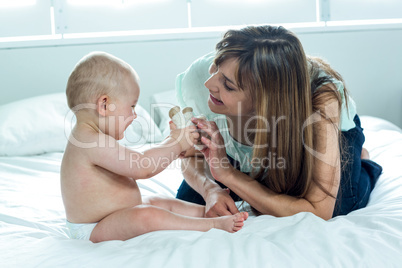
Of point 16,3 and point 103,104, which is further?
point 16,3

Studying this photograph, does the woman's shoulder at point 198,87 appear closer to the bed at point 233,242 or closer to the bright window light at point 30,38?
the bed at point 233,242

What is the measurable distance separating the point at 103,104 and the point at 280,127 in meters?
0.47

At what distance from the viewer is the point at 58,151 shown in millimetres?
2338

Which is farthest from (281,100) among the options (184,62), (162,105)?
(184,62)

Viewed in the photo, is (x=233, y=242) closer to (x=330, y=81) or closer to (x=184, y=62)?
(x=330, y=81)

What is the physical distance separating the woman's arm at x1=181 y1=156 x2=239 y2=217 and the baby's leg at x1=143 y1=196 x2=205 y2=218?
0.03 meters

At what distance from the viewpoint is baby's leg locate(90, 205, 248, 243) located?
109cm

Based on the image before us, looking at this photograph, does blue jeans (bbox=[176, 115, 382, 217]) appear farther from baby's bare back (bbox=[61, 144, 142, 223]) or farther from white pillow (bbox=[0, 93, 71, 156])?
white pillow (bbox=[0, 93, 71, 156])

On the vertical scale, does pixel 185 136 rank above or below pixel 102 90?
below

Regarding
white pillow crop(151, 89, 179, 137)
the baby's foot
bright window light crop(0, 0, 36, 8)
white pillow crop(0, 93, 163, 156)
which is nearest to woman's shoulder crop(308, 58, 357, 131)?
the baby's foot

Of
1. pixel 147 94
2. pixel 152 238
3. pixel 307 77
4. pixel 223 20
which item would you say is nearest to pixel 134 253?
pixel 152 238

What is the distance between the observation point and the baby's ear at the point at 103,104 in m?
1.19

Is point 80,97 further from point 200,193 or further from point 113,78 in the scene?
point 200,193

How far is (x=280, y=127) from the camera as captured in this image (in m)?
1.21
